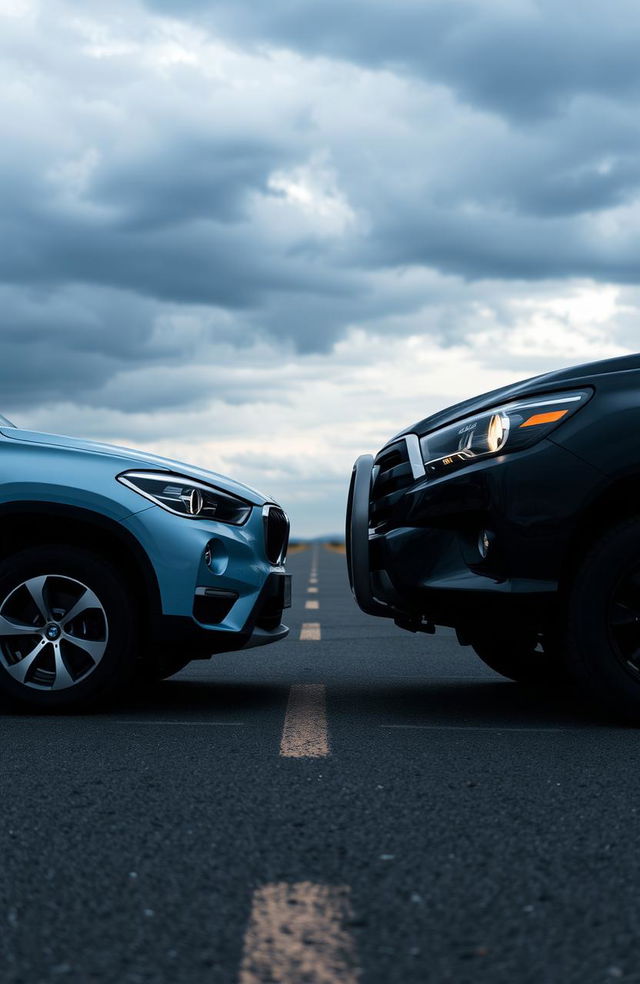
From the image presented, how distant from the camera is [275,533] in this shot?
595 centimetres

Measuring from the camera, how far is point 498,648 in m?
6.46

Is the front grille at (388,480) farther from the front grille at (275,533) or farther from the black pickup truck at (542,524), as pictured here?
the front grille at (275,533)

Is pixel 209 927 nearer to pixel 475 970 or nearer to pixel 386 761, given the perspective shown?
pixel 475 970

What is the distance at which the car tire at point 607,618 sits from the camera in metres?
4.86

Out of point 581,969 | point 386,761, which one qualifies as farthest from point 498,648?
point 581,969

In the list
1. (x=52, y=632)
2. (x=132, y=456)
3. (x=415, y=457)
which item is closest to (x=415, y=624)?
(x=415, y=457)

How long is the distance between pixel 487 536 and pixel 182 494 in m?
1.43

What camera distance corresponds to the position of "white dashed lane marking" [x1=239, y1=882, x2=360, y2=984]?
2287 mm

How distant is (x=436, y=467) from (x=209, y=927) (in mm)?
2914

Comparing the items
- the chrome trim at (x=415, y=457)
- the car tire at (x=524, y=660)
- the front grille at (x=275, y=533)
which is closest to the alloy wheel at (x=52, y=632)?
the front grille at (x=275, y=533)

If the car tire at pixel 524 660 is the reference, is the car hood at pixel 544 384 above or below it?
above

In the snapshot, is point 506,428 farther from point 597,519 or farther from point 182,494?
point 182,494

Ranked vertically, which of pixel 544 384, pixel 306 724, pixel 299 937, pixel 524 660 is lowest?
pixel 299 937

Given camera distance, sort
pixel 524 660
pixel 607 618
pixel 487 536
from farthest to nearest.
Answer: pixel 524 660 → pixel 487 536 → pixel 607 618
